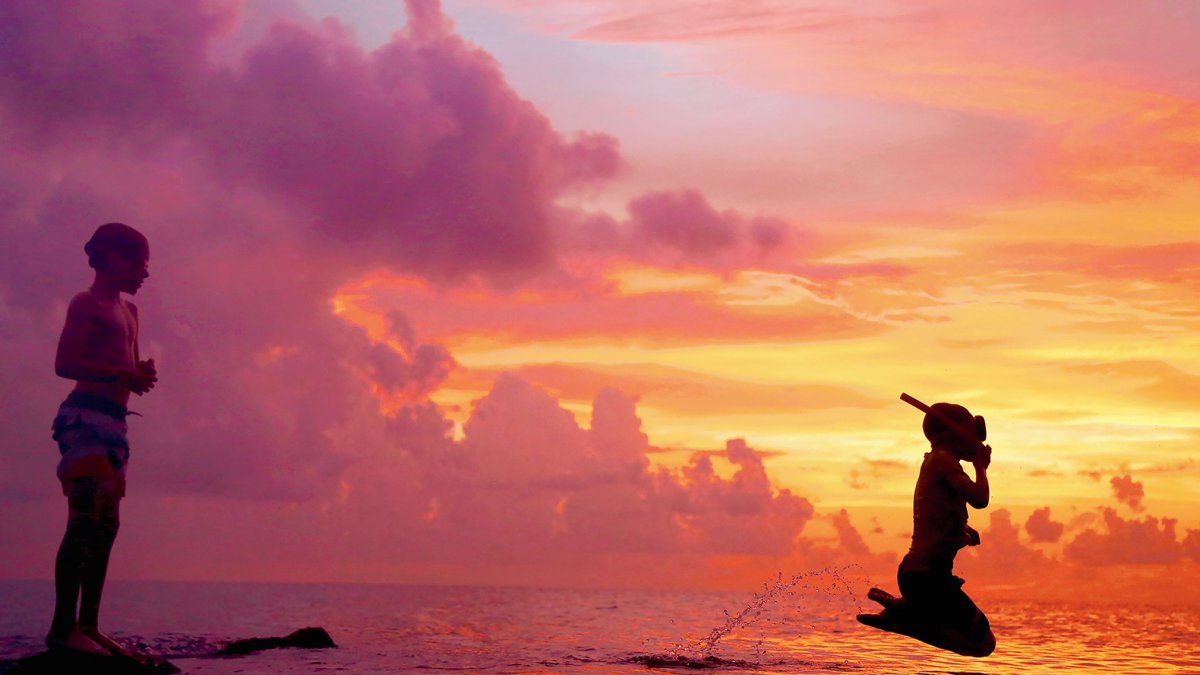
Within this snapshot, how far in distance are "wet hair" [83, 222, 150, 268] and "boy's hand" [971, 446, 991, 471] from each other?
951 centimetres

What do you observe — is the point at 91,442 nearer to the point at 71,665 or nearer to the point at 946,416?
the point at 71,665

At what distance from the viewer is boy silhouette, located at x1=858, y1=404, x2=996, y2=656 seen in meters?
10.2

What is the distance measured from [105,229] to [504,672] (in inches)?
305

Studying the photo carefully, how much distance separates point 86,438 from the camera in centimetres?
1223

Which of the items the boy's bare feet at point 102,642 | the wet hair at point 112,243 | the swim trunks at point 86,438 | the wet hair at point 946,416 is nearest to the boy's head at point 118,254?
the wet hair at point 112,243

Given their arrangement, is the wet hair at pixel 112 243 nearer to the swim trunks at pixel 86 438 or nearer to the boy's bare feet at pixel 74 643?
the swim trunks at pixel 86 438

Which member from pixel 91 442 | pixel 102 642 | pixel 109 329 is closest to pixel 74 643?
pixel 102 642

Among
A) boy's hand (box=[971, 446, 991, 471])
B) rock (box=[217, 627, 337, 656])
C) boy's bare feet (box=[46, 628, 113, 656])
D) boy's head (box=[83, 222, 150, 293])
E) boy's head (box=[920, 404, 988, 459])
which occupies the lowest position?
rock (box=[217, 627, 337, 656])

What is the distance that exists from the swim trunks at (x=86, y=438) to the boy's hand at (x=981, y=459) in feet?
30.3

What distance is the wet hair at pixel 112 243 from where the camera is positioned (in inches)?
502

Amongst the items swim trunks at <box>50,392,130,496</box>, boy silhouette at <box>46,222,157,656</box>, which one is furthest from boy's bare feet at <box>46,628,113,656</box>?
swim trunks at <box>50,392,130,496</box>

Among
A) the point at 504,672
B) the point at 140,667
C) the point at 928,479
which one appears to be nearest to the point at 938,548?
the point at 928,479

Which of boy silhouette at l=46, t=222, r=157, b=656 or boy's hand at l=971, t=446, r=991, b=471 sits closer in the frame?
boy's hand at l=971, t=446, r=991, b=471

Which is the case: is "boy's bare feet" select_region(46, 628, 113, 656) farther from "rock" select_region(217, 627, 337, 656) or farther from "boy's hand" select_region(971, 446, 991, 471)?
"boy's hand" select_region(971, 446, 991, 471)
